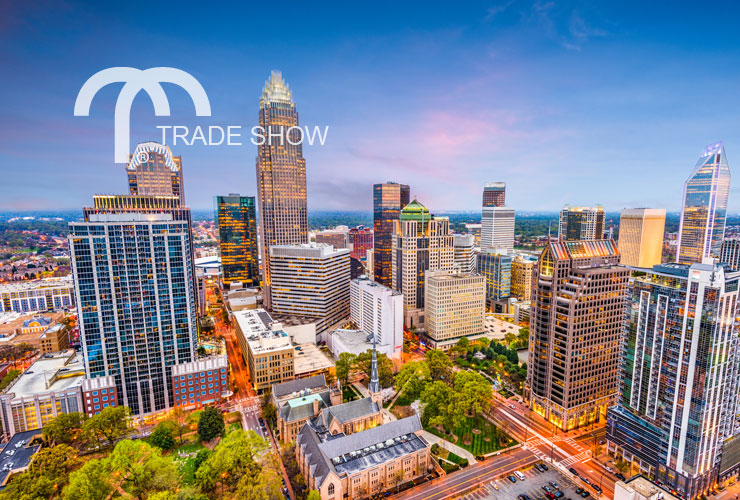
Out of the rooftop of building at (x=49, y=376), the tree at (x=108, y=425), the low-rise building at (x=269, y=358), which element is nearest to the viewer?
the tree at (x=108, y=425)

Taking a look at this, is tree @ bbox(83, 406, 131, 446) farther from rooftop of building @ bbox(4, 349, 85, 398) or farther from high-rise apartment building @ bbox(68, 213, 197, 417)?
rooftop of building @ bbox(4, 349, 85, 398)

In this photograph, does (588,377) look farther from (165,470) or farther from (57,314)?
(57,314)

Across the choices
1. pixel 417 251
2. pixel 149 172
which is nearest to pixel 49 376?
pixel 149 172

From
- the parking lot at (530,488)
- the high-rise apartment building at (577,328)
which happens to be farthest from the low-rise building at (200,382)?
the high-rise apartment building at (577,328)

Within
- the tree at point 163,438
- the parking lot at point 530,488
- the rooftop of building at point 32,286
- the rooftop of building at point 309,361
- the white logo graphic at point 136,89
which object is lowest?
the parking lot at point 530,488

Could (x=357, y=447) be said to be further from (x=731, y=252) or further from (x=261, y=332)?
(x=731, y=252)

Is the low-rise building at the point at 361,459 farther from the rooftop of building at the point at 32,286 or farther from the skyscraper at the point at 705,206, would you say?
the skyscraper at the point at 705,206
